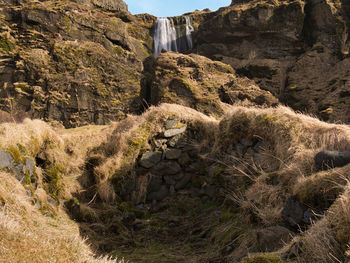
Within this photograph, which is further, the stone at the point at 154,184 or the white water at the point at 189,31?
the white water at the point at 189,31

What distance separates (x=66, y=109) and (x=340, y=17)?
23.6 meters

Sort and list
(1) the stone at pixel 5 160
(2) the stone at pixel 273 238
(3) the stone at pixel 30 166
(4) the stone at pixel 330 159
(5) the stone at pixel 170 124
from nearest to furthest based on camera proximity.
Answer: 1. (2) the stone at pixel 273 238
2. (4) the stone at pixel 330 159
3. (1) the stone at pixel 5 160
4. (3) the stone at pixel 30 166
5. (5) the stone at pixel 170 124

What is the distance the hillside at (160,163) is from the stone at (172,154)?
32 mm

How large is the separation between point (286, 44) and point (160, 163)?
21.8m

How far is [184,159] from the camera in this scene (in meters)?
8.26

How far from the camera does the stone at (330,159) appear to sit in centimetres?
443

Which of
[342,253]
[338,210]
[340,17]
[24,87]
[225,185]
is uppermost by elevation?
[340,17]

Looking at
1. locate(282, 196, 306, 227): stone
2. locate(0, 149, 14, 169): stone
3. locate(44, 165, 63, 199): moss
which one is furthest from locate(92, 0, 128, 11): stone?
locate(282, 196, 306, 227): stone

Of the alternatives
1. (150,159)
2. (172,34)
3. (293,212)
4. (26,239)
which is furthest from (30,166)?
(172,34)

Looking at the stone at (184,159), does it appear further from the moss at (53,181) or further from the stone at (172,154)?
the moss at (53,181)

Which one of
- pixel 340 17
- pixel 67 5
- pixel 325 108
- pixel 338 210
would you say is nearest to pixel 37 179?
pixel 338 210

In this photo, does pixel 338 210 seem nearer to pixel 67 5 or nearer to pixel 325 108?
pixel 325 108

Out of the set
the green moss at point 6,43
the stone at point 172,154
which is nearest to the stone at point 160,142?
the stone at point 172,154

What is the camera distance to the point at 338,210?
125 inches
